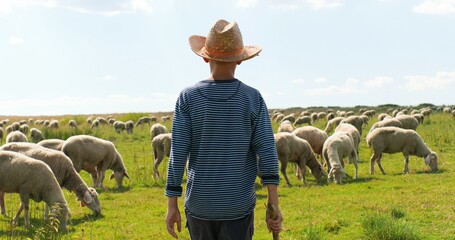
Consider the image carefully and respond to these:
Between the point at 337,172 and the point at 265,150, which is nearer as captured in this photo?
the point at 265,150

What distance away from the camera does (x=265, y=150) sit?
12.0 feet

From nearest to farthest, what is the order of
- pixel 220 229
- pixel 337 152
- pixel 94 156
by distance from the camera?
1. pixel 220 229
2. pixel 94 156
3. pixel 337 152

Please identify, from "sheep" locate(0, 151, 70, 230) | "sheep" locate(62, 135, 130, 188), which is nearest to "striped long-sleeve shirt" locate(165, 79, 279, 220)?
"sheep" locate(0, 151, 70, 230)

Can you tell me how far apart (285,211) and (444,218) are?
10.2 ft

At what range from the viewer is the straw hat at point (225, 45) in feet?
12.3

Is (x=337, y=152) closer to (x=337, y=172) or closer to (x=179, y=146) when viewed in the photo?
(x=337, y=172)

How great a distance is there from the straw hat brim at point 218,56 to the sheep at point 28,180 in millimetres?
6232

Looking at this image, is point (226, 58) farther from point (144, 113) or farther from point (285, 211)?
point (144, 113)

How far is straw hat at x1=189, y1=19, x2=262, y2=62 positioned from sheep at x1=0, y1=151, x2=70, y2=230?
21.3ft

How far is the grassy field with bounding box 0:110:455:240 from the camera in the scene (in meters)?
7.93

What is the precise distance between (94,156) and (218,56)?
41.1 feet

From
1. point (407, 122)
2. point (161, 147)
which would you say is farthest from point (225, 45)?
point (407, 122)

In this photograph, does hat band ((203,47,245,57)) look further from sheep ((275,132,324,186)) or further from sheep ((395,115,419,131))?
sheep ((395,115,419,131))

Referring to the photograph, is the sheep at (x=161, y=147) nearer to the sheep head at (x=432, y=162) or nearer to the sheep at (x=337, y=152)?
the sheep at (x=337, y=152)
